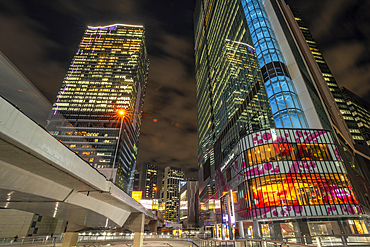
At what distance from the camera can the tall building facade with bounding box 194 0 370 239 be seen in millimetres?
32062

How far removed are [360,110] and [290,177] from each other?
137 m

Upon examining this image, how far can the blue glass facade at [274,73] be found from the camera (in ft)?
138

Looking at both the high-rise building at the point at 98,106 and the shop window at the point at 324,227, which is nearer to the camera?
the shop window at the point at 324,227

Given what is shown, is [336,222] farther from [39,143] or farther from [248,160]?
[39,143]

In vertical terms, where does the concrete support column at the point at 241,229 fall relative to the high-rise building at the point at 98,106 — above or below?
below

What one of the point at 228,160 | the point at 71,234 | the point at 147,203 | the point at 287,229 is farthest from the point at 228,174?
the point at 147,203

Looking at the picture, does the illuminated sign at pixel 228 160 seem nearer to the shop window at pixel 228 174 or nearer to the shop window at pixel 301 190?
the shop window at pixel 228 174

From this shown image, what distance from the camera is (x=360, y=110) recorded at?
12850 cm

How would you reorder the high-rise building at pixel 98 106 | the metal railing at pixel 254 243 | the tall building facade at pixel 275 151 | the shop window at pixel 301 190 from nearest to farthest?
the metal railing at pixel 254 243, the tall building facade at pixel 275 151, the shop window at pixel 301 190, the high-rise building at pixel 98 106

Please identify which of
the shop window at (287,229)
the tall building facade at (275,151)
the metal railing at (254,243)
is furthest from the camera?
the tall building facade at (275,151)

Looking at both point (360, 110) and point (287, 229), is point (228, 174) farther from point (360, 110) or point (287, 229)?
point (360, 110)

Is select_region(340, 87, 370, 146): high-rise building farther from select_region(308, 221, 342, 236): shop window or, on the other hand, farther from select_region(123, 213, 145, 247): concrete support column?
select_region(123, 213, 145, 247): concrete support column

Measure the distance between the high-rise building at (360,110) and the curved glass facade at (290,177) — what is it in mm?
109151

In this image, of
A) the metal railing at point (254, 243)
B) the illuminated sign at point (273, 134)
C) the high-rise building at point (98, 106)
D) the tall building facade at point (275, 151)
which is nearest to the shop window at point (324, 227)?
the tall building facade at point (275, 151)
